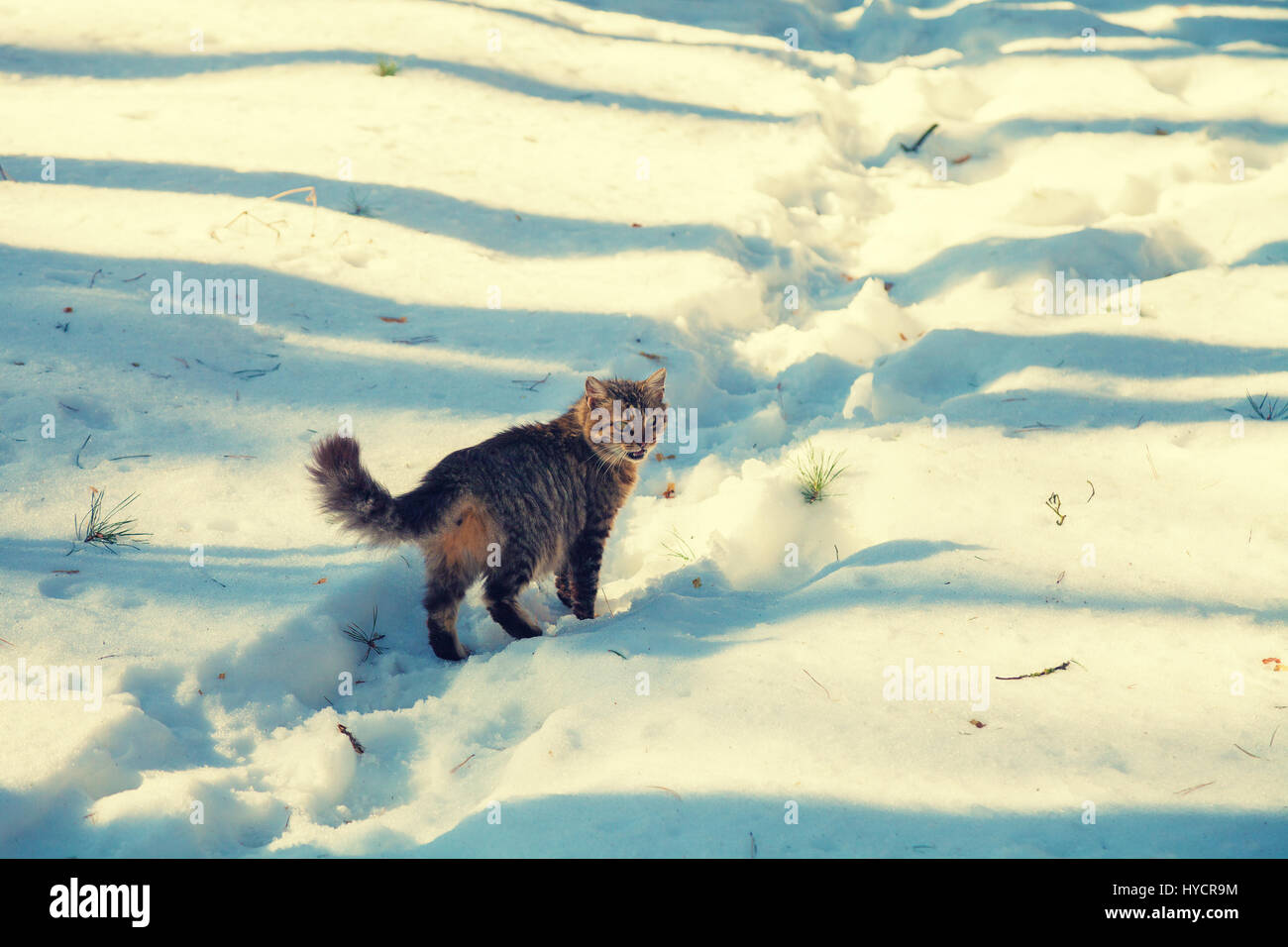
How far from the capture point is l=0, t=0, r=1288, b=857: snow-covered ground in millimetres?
2285

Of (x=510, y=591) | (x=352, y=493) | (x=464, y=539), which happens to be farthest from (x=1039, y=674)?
(x=352, y=493)

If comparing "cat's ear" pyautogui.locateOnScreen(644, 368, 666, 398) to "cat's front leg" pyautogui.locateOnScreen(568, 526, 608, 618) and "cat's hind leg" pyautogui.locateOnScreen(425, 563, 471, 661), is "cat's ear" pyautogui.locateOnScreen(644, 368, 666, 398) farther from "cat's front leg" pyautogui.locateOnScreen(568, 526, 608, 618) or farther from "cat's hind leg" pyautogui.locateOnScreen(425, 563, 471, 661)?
"cat's hind leg" pyautogui.locateOnScreen(425, 563, 471, 661)

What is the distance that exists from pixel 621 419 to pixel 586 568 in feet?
2.23

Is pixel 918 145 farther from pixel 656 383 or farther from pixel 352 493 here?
pixel 352 493

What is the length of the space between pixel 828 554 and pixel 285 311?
3420mm

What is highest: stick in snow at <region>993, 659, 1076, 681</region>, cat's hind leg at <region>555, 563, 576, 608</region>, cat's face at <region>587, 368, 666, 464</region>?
cat's face at <region>587, 368, 666, 464</region>

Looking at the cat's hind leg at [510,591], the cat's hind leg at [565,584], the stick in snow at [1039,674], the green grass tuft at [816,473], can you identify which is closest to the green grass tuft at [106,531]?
the cat's hind leg at [510,591]

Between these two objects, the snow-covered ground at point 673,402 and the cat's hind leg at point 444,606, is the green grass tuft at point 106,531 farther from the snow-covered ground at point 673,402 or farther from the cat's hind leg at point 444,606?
the cat's hind leg at point 444,606

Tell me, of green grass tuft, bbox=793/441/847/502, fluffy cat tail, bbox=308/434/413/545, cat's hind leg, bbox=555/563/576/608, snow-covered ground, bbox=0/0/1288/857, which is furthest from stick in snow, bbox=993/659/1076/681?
fluffy cat tail, bbox=308/434/413/545

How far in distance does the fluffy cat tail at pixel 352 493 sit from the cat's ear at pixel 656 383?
133cm

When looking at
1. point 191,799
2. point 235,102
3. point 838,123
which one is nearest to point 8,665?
point 191,799

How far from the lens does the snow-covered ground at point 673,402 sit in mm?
2285

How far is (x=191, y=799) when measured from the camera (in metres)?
2.29

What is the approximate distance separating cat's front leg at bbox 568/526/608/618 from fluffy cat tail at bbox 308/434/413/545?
88 centimetres
